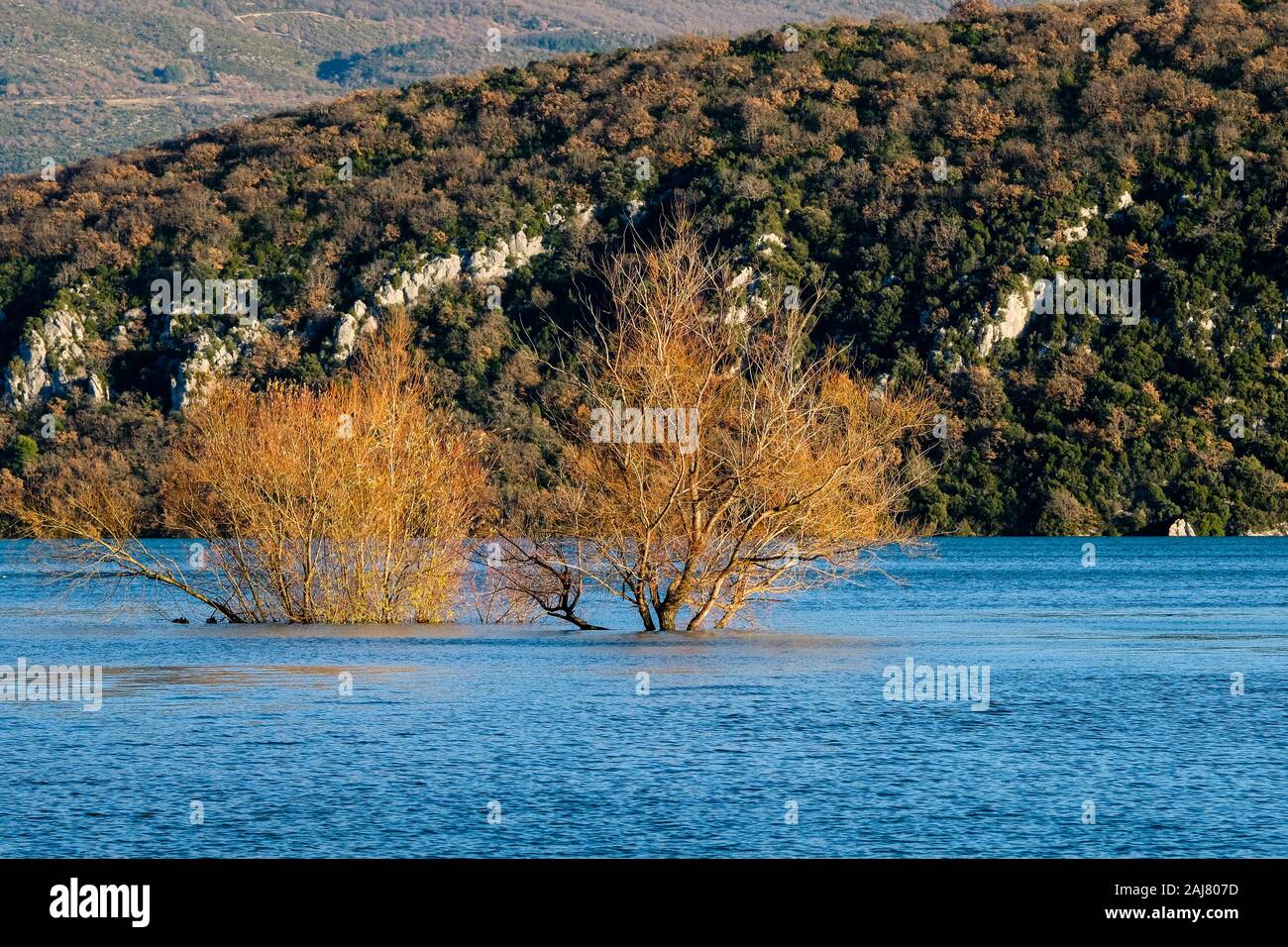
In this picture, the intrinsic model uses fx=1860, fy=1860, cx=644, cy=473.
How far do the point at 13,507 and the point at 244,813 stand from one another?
16749 millimetres

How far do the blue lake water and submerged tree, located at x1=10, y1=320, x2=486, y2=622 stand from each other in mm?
1314

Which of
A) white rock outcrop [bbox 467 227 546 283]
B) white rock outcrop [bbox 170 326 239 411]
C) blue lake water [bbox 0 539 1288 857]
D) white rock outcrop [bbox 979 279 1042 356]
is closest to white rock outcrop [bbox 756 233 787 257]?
white rock outcrop [bbox 979 279 1042 356]

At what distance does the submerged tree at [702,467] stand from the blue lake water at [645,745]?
200cm

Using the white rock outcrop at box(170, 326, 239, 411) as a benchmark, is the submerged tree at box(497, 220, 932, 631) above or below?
below

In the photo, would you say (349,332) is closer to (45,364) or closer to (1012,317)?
(45,364)

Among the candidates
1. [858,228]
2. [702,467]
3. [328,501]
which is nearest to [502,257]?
[858,228]

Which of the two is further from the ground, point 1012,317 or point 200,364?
point 1012,317

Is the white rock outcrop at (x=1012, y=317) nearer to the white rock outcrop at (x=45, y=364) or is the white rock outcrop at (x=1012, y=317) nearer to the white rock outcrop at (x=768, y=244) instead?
the white rock outcrop at (x=768, y=244)

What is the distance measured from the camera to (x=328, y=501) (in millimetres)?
37406

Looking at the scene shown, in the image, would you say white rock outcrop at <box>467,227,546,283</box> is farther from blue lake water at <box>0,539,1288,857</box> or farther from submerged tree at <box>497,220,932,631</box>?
submerged tree at <box>497,220,932,631</box>

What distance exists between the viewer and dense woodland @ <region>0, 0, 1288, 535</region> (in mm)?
86500

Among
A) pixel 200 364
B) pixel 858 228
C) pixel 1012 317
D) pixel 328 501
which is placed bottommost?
pixel 328 501

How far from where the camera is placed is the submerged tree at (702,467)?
116ft

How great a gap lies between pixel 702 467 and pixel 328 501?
761cm
